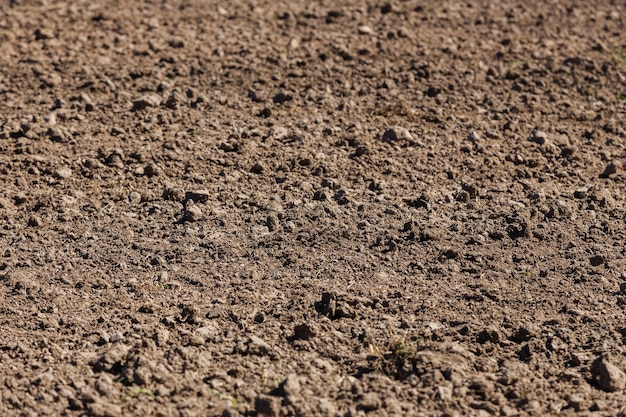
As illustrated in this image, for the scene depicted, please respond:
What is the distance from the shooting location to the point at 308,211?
5547mm

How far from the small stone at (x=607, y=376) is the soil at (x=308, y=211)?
0.04 feet

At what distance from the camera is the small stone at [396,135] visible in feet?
20.8

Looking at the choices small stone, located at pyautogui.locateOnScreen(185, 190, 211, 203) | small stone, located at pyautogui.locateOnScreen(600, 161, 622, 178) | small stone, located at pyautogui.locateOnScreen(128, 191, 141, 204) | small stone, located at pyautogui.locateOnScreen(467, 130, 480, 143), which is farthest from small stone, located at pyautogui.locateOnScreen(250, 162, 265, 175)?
small stone, located at pyautogui.locateOnScreen(600, 161, 622, 178)

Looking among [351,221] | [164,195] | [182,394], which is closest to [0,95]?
[164,195]

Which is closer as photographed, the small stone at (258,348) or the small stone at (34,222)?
the small stone at (258,348)

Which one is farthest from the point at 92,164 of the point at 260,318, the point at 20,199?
the point at 260,318

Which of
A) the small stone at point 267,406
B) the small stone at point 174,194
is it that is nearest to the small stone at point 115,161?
the small stone at point 174,194

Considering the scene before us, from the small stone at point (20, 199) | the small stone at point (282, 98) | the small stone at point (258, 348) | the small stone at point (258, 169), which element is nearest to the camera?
the small stone at point (258, 348)

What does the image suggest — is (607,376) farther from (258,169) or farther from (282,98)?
(282,98)

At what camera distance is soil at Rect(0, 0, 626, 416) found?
4.25 m

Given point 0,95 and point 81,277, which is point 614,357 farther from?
point 0,95

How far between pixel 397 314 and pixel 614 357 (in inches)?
39.7

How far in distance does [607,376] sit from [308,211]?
1974 millimetres

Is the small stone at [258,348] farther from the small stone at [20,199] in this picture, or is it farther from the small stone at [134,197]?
the small stone at [20,199]
